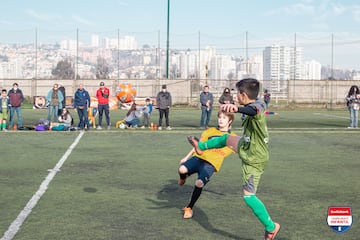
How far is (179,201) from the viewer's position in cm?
889

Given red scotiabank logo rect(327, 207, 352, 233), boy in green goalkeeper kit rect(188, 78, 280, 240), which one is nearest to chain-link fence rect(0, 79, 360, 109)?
boy in green goalkeeper kit rect(188, 78, 280, 240)

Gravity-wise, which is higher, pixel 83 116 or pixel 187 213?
pixel 83 116

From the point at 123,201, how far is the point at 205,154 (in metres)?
1.77

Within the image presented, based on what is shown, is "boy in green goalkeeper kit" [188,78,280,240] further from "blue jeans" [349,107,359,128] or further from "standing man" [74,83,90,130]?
"blue jeans" [349,107,359,128]

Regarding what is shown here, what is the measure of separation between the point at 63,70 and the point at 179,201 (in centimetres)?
5307

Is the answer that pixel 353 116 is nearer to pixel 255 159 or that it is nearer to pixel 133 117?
pixel 133 117

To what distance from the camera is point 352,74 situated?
56625mm

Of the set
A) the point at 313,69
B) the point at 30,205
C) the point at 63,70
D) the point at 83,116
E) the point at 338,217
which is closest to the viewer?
the point at 338,217

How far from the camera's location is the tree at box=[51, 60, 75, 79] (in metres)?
54.1

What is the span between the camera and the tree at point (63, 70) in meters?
54.1

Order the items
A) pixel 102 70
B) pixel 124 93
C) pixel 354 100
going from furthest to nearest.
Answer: pixel 102 70, pixel 124 93, pixel 354 100

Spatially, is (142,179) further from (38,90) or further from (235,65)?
(235,65)

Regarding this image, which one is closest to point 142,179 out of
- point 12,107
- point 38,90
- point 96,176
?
point 96,176

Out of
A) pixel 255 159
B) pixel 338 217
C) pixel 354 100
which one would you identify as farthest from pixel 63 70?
pixel 338 217
